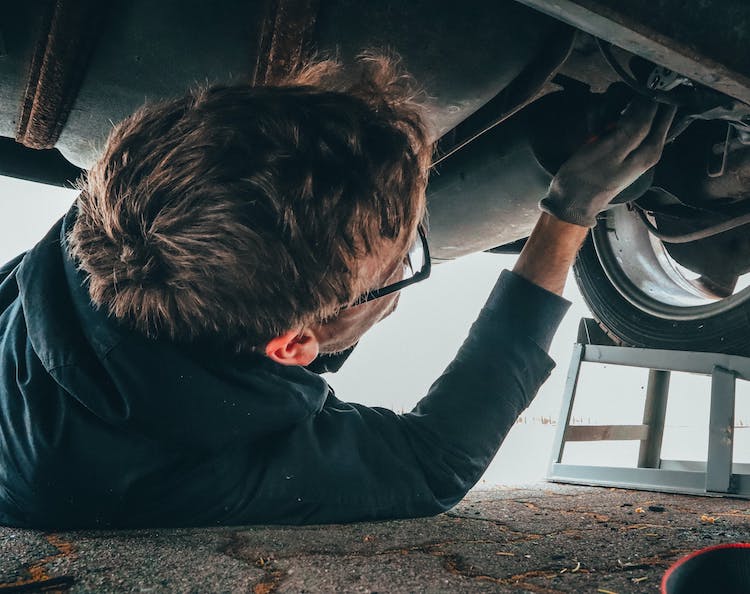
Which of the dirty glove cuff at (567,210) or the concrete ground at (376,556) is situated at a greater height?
the dirty glove cuff at (567,210)

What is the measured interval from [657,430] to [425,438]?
4.65 ft

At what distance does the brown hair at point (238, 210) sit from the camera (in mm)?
760

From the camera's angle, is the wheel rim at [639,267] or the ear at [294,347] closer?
the ear at [294,347]

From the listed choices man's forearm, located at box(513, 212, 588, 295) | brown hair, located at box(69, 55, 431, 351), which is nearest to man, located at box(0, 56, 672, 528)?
brown hair, located at box(69, 55, 431, 351)

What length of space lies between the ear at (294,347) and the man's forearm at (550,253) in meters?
0.39

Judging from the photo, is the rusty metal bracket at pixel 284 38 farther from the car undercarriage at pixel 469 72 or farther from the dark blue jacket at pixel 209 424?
the dark blue jacket at pixel 209 424

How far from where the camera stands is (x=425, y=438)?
38.7 inches

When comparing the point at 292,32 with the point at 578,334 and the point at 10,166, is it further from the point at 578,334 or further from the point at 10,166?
the point at 578,334

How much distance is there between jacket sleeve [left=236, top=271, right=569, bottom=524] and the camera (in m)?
0.92

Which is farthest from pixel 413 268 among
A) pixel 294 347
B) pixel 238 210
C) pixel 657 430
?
pixel 657 430

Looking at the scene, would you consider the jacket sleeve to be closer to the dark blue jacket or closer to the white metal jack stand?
the dark blue jacket

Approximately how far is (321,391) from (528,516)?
1.67 ft

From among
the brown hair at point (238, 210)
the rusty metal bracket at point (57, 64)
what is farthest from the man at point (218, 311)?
the rusty metal bracket at point (57, 64)

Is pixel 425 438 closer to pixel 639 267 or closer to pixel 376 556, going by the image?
pixel 376 556
